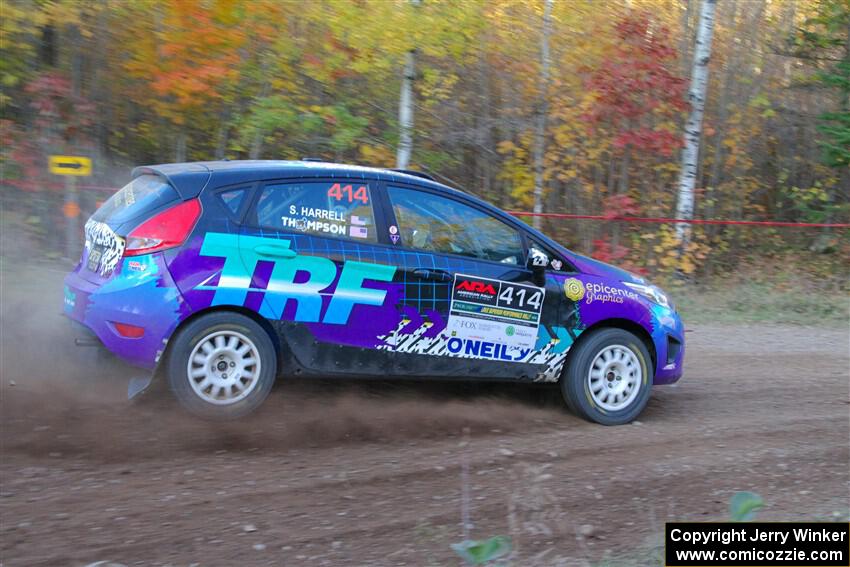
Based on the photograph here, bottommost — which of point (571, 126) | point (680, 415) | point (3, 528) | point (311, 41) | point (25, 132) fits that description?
point (3, 528)

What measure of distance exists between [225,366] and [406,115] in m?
9.53

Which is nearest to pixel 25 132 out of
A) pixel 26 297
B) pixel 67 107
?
pixel 67 107

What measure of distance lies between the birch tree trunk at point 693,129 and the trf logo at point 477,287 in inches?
356

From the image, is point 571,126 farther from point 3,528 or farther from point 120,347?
point 3,528

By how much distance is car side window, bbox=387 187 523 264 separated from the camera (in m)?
6.29

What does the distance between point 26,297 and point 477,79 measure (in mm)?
10134

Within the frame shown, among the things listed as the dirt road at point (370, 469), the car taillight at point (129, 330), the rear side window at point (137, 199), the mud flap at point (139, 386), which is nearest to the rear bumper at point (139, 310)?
the car taillight at point (129, 330)

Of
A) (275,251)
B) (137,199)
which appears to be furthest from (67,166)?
(275,251)

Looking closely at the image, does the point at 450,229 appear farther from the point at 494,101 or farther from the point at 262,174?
the point at 494,101

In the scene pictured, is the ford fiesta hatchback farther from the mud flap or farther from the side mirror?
the mud flap

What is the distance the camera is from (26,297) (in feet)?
27.8

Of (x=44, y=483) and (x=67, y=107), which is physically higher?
(x=67, y=107)

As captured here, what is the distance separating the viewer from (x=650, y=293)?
6.95m

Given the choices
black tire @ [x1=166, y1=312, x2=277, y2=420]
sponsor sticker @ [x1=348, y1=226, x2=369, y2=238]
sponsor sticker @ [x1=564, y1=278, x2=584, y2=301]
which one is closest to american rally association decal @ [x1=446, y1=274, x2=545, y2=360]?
sponsor sticker @ [x1=564, y1=278, x2=584, y2=301]
